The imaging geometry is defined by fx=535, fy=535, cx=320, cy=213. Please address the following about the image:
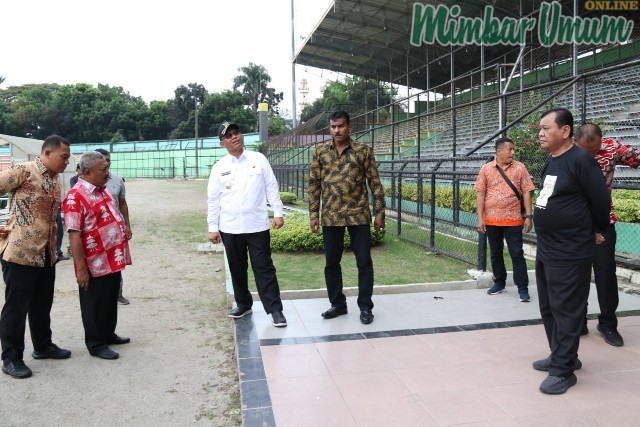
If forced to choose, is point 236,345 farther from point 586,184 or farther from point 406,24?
point 406,24

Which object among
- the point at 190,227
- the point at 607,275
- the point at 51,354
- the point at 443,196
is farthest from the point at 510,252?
the point at 190,227

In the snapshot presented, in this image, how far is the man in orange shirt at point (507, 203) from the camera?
536cm

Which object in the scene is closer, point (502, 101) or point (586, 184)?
point (586, 184)

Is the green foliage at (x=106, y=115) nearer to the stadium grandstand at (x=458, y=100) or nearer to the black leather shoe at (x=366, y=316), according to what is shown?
the stadium grandstand at (x=458, y=100)

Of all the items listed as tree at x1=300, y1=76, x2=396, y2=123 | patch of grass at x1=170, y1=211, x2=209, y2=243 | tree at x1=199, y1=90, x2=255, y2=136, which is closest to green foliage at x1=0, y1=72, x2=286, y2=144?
tree at x1=199, y1=90, x2=255, y2=136

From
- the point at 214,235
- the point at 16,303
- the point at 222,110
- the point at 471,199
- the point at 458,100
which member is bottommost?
the point at 16,303

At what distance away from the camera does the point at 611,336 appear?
4.02 m

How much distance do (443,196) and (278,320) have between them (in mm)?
7164

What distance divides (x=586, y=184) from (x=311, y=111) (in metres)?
54.9

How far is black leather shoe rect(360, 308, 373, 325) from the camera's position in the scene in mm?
4582

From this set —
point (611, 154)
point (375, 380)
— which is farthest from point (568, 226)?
point (375, 380)

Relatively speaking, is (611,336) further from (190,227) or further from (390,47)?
(390,47)

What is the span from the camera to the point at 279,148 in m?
26.1

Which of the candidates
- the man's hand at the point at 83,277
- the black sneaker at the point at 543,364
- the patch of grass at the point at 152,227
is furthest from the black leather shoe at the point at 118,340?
the patch of grass at the point at 152,227
